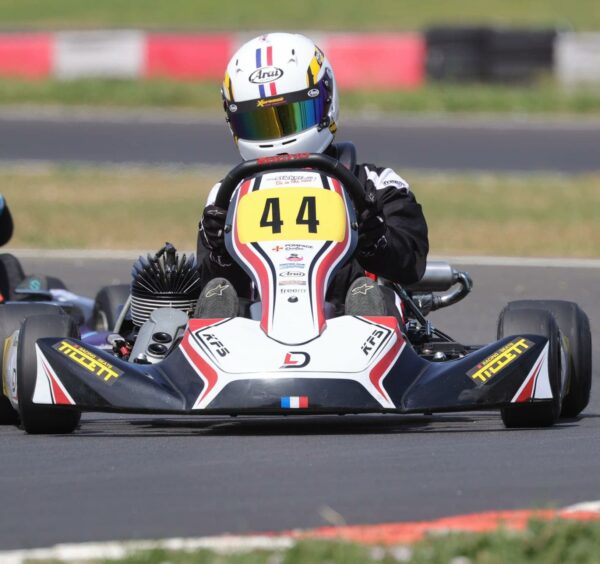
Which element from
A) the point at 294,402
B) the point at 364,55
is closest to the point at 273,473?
the point at 294,402

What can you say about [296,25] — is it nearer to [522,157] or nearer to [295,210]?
[522,157]

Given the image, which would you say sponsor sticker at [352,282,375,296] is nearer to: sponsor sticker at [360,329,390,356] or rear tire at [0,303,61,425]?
sponsor sticker at [360,329,390,356]

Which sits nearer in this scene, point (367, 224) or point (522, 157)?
point (367, 224)

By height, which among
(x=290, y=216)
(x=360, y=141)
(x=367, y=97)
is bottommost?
(x=367, y=97)

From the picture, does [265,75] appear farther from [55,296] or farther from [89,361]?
[55,296]

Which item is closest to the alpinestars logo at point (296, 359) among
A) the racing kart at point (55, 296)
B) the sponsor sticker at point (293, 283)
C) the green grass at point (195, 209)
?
the sponsor sticker at point (293, 283)

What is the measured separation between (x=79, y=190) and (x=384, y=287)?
9964mm

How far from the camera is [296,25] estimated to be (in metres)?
28.5

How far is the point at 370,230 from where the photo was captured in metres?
6.05

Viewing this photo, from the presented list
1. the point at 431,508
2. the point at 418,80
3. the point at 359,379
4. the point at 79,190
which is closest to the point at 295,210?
the point at 359,379

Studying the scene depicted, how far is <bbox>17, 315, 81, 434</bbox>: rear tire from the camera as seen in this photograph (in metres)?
5.54

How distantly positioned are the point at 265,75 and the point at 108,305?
220 centimetres

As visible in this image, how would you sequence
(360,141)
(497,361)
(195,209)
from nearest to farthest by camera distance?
(497,361) < (195,209) < (360,141)

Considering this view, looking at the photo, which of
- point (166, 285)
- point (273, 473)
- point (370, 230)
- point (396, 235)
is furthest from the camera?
point (166, 285)
